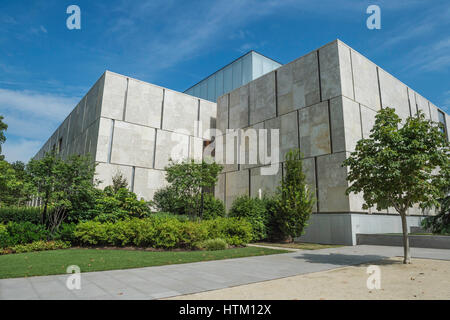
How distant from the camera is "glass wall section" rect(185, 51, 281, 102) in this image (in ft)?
98.5

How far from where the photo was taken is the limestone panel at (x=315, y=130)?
730 inches

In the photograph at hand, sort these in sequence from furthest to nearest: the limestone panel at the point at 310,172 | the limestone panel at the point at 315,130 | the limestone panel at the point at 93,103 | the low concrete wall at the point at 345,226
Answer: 1. the limestone panel at the point at 93,103
2. the limestone panel at the point at 310,172
3. the limestone panel at the point at 315,130
4. the low concrete wall at the point at 345,226

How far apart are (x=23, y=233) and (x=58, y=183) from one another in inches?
101

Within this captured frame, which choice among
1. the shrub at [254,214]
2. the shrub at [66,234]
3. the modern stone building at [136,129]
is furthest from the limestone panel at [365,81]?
the shrub at [66,234]

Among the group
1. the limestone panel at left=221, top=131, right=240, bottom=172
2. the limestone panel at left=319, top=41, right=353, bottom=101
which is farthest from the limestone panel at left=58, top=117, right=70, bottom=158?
the limestone panel at left=319, top=41, right=353, bottom=101

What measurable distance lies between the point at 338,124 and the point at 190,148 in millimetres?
13669

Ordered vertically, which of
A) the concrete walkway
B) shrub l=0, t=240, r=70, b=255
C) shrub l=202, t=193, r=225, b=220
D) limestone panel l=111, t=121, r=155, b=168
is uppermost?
limestone panel l=111, t=121, r=155, b=168

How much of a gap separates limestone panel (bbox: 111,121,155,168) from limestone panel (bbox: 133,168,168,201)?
606 mm

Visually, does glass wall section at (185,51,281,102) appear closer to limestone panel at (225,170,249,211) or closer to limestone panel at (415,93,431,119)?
limestone panel at (225,170,249,211)

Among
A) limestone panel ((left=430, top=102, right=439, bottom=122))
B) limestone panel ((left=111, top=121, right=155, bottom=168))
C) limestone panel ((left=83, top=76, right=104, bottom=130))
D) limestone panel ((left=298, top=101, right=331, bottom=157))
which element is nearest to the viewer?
limestone panel ((left=298, top=101, right=331, bottom=157))

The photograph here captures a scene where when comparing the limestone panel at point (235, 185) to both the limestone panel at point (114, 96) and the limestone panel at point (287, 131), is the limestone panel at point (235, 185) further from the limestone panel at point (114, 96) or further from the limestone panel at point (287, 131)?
the limestone panel at point (114, 96)

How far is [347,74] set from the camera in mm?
18719

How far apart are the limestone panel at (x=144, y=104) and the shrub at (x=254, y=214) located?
11.4m
